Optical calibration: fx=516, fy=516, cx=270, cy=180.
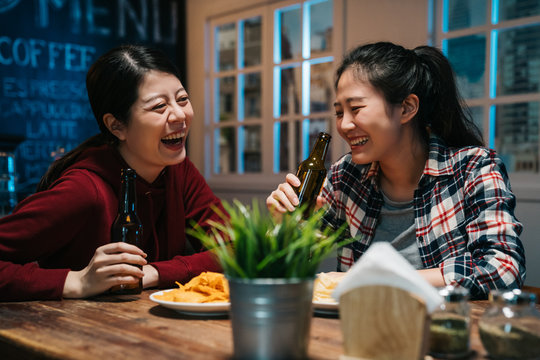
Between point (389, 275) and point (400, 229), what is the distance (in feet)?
3.45

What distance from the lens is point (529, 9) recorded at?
4.62 metres

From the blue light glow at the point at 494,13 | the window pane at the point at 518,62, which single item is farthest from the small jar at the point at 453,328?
the window pane at the point at 518,62

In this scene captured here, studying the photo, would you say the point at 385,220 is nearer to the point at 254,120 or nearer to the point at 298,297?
the point at 298,297

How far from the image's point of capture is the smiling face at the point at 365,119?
1.54 meters

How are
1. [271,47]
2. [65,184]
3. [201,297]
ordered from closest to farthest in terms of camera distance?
1. [201,297]
2. [65,184]
3. [271,47]

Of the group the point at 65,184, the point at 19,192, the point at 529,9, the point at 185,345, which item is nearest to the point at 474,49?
the point at 529,9

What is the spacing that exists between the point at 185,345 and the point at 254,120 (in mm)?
3347

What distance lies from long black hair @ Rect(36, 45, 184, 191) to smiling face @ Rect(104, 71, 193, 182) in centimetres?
2

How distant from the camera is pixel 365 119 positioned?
1.53 m

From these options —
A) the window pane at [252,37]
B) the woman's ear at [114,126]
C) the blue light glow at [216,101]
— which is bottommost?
the woman's ear at [114,126]

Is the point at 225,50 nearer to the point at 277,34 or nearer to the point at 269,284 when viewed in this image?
the point at 277,34

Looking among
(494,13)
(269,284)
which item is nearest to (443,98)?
(269,284)

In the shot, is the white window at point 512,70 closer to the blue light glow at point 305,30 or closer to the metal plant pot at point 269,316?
the blue light glow at point 305,30

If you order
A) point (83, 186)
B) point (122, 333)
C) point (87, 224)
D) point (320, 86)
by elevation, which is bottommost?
point (122, 333)
